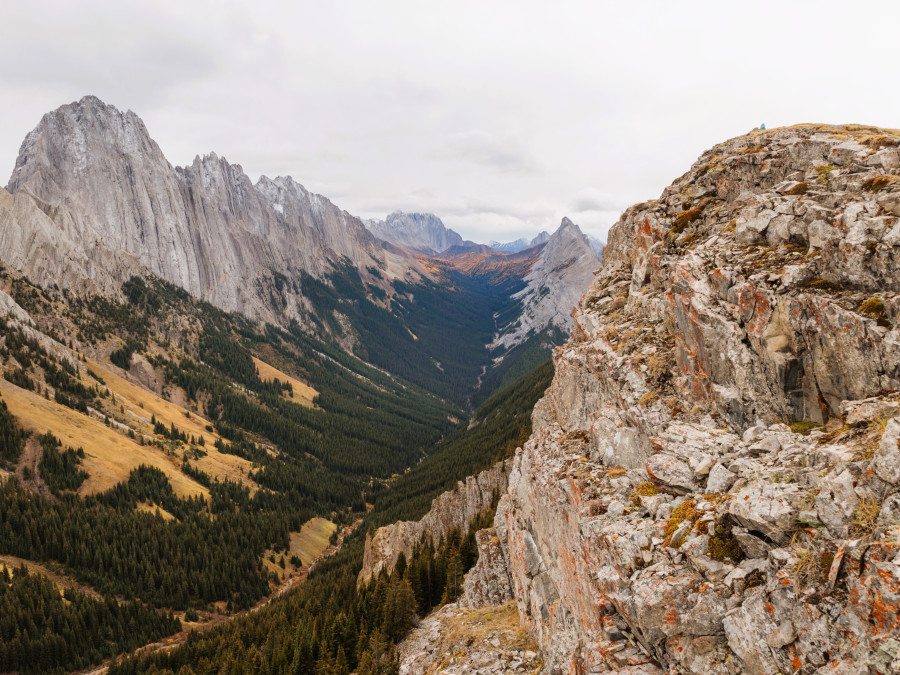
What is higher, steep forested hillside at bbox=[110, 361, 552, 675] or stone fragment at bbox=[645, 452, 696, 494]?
stone fragment at bbox=[645, 452, 696, 494]

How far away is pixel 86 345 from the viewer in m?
174

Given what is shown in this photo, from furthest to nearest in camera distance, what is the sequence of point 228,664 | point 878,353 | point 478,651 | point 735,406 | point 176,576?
point 176,576
point 228,664
point 478,651
point 735,406
point 878,353

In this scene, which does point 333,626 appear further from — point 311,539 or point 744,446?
point 311,539

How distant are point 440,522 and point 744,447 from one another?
70.7 m

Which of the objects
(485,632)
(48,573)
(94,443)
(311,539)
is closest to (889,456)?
(485,632)

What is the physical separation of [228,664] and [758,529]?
6908 cm

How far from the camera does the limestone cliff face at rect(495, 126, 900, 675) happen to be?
1052 centimetres

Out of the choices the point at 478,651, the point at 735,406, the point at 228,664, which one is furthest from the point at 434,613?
the point at 735,406

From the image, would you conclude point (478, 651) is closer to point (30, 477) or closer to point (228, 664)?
point (228, 664)

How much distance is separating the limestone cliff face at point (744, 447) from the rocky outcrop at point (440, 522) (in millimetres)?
46617

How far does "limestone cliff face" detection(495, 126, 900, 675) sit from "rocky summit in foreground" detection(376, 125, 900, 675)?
0.07 metres

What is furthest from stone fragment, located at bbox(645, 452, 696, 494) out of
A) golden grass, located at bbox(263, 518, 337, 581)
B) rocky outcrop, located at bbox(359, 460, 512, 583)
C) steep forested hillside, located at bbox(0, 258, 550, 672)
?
golden grass, located at bbox(263, 518, 337, 581)

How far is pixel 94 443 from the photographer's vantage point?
11844cm

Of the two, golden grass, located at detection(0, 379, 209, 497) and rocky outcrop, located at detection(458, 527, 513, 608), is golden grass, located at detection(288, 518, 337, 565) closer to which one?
golden grass, located at detection(0, 379, 209, 497)
